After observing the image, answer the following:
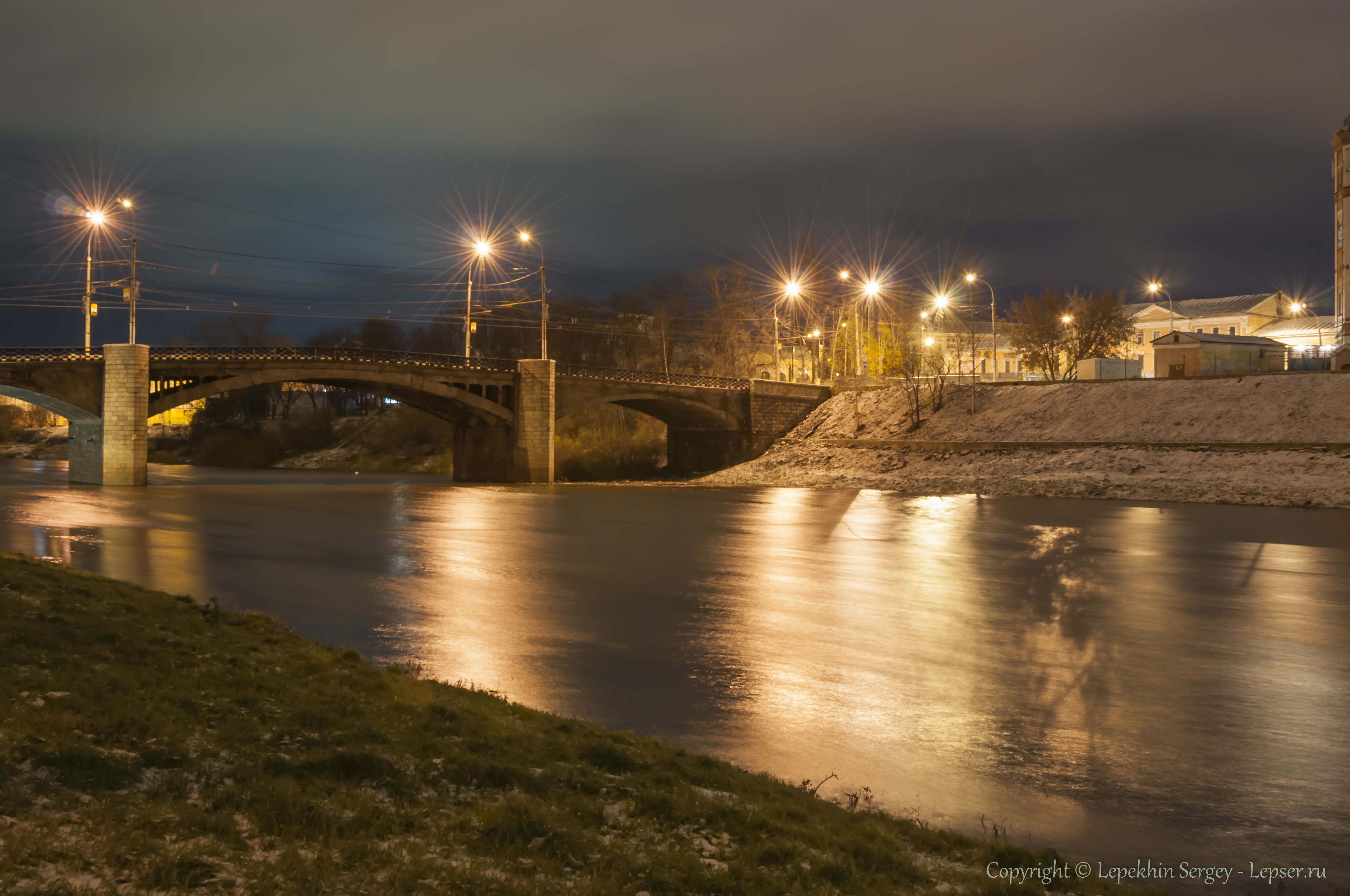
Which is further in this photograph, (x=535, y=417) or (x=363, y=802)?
(x=535, y=417)

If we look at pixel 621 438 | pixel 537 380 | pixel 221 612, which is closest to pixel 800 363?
pixel 621 438

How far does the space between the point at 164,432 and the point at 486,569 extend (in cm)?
10750

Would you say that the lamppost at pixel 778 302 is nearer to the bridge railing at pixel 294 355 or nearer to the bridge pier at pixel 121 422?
the bridge railing at pixel 294 355

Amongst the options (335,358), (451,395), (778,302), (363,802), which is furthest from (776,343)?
(363,802)

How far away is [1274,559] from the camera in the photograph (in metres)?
26.3

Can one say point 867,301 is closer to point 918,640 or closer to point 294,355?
point 294,355

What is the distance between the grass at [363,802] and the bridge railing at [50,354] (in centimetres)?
5413

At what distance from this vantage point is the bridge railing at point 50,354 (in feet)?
179

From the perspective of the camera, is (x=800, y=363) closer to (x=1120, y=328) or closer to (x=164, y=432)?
(x=1120, y=328)

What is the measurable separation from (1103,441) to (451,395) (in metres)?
40.9

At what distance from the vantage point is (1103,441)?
61312mm

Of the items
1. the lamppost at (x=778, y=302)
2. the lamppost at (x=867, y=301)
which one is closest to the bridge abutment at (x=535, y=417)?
the lamppost at (x=778, y=302)

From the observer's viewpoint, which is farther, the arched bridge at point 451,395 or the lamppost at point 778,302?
the lamppost at point 778,302

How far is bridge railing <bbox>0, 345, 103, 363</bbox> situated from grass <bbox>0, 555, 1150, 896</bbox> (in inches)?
2131
